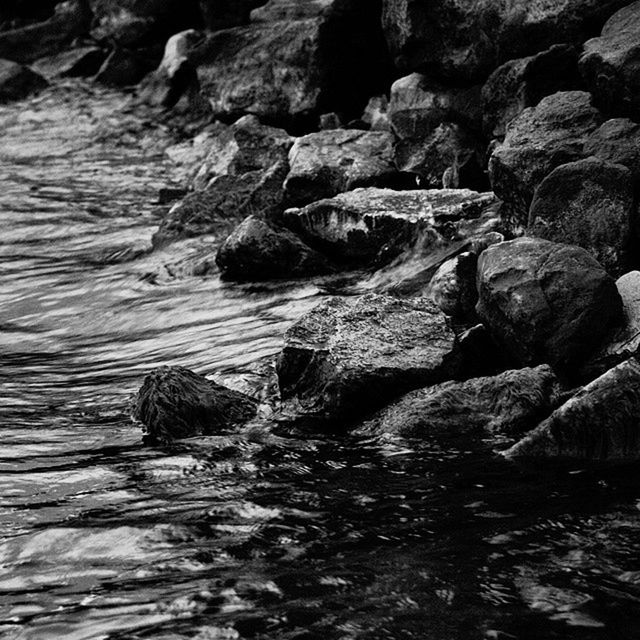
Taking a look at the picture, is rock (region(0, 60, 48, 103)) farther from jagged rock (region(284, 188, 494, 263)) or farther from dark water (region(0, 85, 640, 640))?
dark water (region(0, 85, 640, 640))

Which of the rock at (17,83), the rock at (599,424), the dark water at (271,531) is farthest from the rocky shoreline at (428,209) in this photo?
the rock at (17,83)

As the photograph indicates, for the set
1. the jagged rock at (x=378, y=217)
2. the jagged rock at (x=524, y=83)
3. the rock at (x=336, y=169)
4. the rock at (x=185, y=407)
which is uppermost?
the jagged rock at (x=524, y=83)

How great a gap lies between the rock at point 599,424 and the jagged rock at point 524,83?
16.4ft

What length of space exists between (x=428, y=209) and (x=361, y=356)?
326cm

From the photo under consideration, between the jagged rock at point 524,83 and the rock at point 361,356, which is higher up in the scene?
the jagged rock at point 524,83

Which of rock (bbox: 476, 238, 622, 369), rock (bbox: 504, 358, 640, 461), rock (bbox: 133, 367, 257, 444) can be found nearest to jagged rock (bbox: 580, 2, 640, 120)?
rock (bbox: 476, 238, 622, 369)

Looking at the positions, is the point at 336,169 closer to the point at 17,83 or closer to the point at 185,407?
the point at 185,407

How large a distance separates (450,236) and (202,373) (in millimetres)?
2524

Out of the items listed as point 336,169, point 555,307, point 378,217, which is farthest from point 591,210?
point 336,169

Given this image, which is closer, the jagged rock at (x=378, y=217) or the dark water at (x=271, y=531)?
the dark water at (x=271, y=531)

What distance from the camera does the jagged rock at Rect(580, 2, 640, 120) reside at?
8.00 m

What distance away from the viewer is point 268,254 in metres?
9.03

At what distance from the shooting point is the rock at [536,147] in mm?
7902

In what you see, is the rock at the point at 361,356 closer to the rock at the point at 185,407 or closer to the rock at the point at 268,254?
the rock at the point at 185,407
